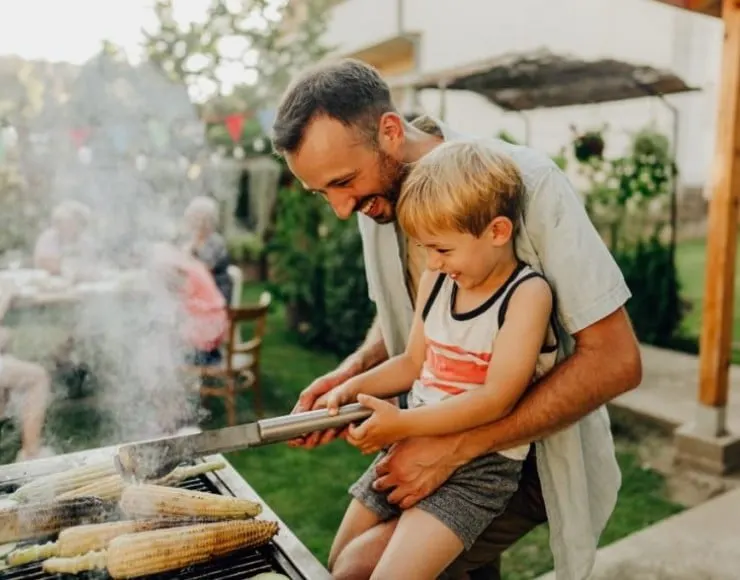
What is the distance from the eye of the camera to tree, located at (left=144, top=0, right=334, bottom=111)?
9500 millimetres

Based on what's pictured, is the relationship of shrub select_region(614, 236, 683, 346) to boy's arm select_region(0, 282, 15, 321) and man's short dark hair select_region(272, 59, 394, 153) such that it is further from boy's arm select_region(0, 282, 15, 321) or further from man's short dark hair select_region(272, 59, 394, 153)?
man's short dark hair select_region(272, 59, 394, 153)

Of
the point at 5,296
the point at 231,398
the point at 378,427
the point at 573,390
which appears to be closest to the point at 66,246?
the point at 5,296

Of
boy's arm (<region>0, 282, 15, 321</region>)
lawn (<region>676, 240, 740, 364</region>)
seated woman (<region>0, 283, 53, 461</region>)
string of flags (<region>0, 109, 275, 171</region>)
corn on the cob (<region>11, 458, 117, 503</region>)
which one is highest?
string of flags (<region>0, 109, 275, 171</region>)

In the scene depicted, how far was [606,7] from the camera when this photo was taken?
12031 mm

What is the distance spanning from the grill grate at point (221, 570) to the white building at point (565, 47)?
9516mm

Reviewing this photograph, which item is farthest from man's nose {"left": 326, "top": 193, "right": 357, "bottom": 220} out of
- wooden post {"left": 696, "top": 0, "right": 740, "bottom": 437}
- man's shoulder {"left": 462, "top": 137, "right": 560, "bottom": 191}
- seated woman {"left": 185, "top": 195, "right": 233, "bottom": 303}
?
seated woman {"left": 185, "top": 195, "right": 233, "bottom": 303}

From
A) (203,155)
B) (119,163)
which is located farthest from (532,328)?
(203,155)

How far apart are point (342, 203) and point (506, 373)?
0.76 m

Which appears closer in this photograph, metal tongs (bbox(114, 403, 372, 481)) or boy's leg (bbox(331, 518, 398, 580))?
metal tongs (bbox(114, 403, 372, 481))

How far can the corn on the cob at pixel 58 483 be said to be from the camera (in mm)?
2117

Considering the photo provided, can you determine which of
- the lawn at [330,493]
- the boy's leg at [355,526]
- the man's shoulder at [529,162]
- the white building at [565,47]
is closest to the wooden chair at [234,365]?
the lawn at [330,493]

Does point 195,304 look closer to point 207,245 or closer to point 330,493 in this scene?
point 207,245

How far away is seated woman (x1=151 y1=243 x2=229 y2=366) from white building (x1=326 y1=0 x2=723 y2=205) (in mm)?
6177

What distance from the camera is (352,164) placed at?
87.0 inches
